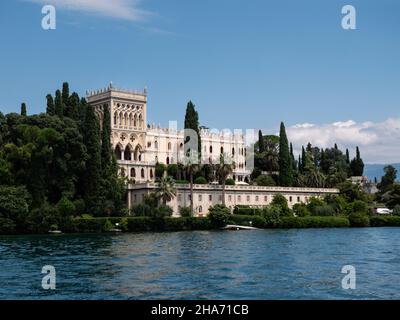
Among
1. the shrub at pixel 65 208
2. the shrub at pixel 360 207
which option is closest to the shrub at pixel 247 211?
the shrub at pixel 360 207

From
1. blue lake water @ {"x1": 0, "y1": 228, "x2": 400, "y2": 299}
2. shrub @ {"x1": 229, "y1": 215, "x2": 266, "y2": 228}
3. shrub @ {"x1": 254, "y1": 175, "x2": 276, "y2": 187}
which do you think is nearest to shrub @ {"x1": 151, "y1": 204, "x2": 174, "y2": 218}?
shrub @ {"x1": 229, "y1": 215, "x2": 266, "y2": 228}

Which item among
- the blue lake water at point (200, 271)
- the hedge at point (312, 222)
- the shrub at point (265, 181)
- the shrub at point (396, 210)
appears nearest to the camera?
the blue lake water at point (200, 271)

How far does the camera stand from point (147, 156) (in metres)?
99.4

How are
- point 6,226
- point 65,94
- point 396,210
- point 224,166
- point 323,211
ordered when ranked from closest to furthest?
point 6,226 < point 224,166 < point 65,94 < point 323,211 < point 396,210

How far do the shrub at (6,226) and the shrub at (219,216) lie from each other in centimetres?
2318

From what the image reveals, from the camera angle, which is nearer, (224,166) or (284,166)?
(224,166)

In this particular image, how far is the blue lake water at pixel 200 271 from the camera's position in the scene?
23.7 meters

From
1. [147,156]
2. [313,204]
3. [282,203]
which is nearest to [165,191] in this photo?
[282,203]

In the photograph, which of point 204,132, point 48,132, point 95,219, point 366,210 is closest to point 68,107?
point 48,132

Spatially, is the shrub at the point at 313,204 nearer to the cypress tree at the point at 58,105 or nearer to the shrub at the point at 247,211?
the shrub at the point at 247,211

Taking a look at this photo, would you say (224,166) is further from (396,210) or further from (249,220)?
(396,210)

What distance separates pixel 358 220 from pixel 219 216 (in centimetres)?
2202

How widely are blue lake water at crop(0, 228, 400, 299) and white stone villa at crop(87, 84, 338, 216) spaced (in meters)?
35.0

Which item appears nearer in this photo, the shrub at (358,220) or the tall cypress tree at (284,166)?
the shrub at (358,220)
